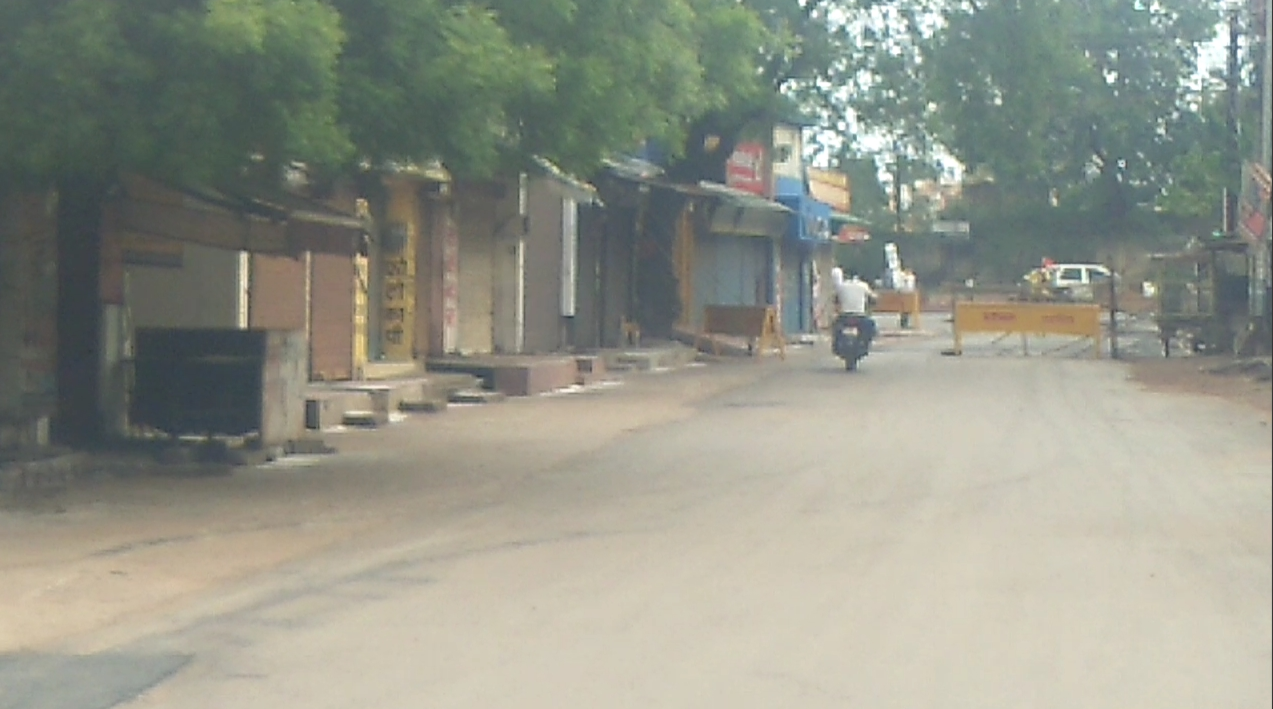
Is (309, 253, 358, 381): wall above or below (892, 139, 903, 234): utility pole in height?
below

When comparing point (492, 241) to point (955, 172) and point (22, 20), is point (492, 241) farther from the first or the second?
point (955, 172)

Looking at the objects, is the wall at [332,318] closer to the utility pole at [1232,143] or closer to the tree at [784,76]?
the tree at [784,76]

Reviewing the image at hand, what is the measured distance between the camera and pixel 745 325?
33.2 meters

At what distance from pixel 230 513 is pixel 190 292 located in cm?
Answer: 684

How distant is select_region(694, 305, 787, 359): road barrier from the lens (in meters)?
32.7

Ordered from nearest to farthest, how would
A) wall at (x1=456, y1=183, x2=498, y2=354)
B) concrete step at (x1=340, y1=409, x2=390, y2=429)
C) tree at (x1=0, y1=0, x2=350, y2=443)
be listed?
tree at (x1=0, y1=0, x2=350, y2=443), concrete step at (x1=340, y1=409, x2=390, y2=429), wall at (x1=456, y1=183, x2=498, y2=354)


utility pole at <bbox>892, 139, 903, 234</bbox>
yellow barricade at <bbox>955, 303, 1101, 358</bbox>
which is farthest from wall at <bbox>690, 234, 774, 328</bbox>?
utility pole at <bbox>892, 139, 903, 234</bbox>

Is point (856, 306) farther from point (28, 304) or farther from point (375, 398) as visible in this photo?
point (28, 304)

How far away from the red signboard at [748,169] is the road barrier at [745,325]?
5966 millimetres

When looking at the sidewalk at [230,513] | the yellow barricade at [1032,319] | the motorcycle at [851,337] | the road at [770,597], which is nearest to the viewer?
the road at [770,597]

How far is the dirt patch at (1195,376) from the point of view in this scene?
22.0m

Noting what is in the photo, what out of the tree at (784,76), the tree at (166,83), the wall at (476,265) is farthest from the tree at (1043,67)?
the tree at (166,83)

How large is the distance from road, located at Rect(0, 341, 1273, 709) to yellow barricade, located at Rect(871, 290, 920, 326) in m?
31.2

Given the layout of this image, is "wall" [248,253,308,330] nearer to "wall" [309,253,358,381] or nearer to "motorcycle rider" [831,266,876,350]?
"wall" [309,253,358,381]
